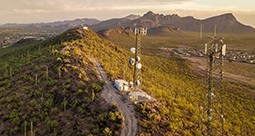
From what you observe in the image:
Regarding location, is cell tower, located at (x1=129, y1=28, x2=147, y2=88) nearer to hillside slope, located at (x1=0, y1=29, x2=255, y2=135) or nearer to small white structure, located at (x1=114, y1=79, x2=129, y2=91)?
small white structure, located at (x1=114, y1=79, x2=129, y2=91)

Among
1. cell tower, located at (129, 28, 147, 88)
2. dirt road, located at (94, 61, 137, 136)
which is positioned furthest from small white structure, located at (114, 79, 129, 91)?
cell tower, located at (129, 28, 147, 88)

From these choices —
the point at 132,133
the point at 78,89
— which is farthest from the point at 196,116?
the point at 78,89


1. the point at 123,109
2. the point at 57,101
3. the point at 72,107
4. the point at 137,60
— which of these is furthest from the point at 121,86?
the point at 57,101

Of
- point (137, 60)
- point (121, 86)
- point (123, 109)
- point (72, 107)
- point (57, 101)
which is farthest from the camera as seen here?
point (137, 60)

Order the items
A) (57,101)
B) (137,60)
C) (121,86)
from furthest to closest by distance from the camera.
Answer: (137,60), (121,86), (57,101)

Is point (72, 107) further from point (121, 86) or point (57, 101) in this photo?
point (121, 86)

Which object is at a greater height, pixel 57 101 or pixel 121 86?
pixel 121 86

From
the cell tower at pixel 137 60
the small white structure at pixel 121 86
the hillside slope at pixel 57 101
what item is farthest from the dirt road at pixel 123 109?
the cell tower at pixel 137 60

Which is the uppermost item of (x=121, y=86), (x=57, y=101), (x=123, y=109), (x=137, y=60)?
(x=137, y=60)

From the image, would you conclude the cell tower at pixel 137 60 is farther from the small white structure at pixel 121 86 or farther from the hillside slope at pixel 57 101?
the hillside slope at pixel 57 101
